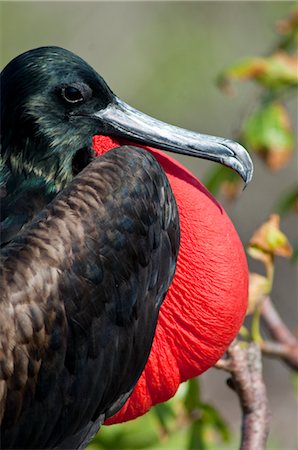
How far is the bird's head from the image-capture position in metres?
2.31

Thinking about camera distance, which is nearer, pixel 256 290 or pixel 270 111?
pixel 256 290

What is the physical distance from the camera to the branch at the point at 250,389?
239cm

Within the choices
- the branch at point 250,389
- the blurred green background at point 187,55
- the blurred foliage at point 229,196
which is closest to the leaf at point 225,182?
the blurred foliage at point 229,196

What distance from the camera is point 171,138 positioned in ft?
7.66

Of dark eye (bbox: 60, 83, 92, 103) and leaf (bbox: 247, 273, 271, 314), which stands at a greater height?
dark eye (bbox: 60, 83, 92, 103)

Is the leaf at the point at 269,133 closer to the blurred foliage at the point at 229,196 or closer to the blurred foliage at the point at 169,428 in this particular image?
the blurred foliage at the point at 229,196

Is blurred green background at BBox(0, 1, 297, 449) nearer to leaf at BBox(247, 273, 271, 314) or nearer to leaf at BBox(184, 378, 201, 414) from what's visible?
leaf at BBox(184, 378, 201, 414)

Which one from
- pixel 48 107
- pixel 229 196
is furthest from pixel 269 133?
pixel 48 107

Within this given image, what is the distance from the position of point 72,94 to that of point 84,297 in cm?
43

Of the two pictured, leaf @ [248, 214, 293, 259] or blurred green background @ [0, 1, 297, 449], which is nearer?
leaf @ [248, 214, 293, 259]

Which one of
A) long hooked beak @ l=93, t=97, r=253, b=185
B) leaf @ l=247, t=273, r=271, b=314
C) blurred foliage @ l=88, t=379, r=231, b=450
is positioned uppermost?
long hooked beak @ l=93, t=97, r=253, b=185

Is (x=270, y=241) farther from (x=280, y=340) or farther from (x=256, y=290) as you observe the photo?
(x=280, y=340)

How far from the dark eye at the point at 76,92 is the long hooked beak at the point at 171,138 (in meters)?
0.05

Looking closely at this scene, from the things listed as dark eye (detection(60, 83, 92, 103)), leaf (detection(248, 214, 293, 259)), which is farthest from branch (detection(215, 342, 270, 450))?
dark eye (detection(60, 83, 92, 103))
